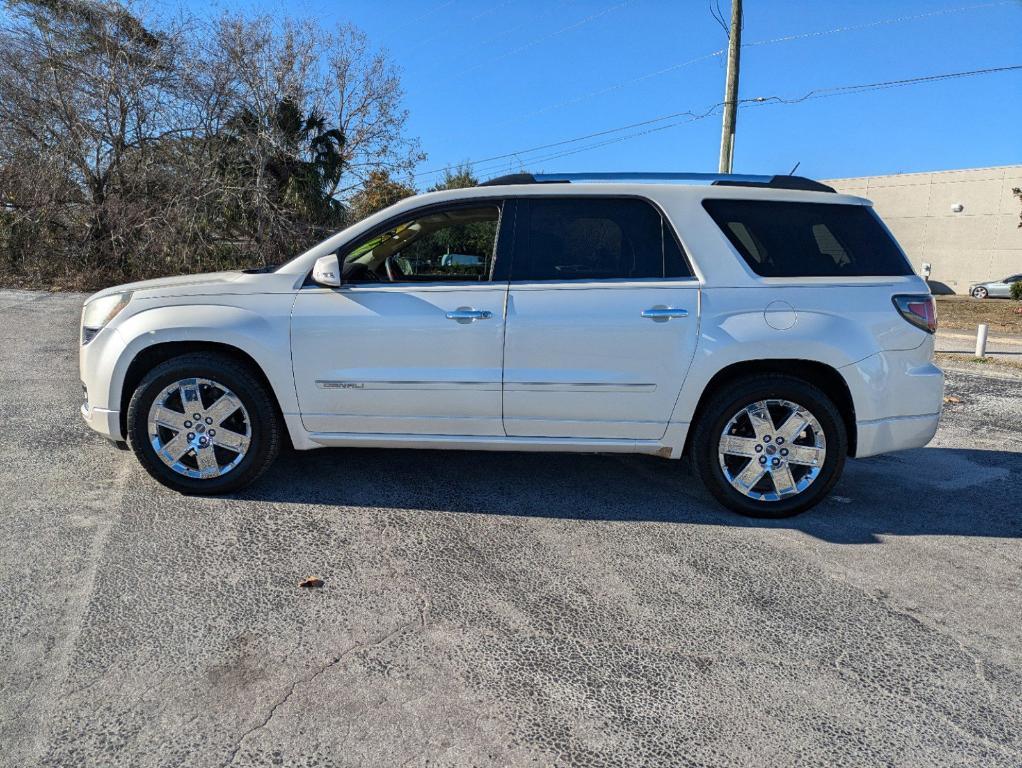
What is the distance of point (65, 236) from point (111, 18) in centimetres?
606

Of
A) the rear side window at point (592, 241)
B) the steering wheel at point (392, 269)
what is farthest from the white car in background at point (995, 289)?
the steering wheel at point (392, 269)

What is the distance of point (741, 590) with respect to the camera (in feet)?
11.1

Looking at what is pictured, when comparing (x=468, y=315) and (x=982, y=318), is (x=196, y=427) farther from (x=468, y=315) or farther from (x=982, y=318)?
(x=982, y=318)

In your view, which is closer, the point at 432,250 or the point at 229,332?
the point at 229,332

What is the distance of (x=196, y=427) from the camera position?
4324 mm

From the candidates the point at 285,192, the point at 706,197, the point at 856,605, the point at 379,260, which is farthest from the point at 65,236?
the point at 856,605

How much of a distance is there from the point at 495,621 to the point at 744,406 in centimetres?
199

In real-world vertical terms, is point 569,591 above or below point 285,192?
below

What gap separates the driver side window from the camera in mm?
4379

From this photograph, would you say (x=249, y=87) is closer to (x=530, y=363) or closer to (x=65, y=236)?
(x=65, y=236)

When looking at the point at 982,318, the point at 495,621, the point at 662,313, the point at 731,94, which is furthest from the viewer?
the point at 982,318

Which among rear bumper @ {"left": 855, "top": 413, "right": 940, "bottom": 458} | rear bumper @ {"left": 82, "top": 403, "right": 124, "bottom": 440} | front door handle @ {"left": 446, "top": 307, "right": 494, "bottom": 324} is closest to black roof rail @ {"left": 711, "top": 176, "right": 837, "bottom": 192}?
rear bumper @ {"left": 855, "top": 413, "right": 940, "bottom": 458}

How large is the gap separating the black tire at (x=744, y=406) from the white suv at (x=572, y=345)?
12 mm

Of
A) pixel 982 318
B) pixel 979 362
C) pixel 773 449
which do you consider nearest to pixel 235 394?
pixel 773 449
